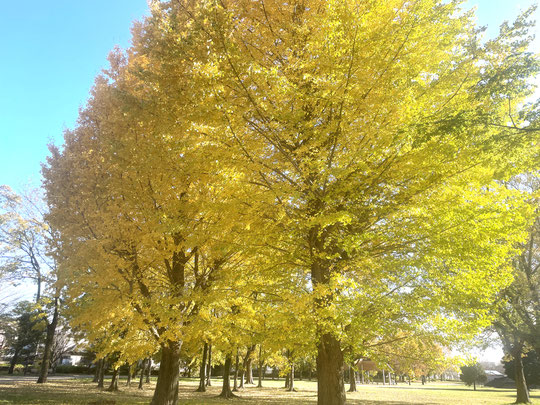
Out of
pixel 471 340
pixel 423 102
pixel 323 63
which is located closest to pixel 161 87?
pixel 323 63

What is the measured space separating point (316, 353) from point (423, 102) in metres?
4.97

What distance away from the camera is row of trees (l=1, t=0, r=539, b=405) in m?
4.63

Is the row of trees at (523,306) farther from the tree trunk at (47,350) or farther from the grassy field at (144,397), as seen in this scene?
the tree trunk at (47,350)

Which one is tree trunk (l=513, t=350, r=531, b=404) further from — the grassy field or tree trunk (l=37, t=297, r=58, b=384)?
tree trunk (l=37, t=297, r=58, b=384)

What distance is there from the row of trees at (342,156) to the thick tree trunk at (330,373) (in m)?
0.02

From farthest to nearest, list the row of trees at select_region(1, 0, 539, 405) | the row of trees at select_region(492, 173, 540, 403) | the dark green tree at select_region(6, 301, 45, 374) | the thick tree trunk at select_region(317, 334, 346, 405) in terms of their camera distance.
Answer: the dark green tree at select_region(6, 301, 45, 374) < the row of trees at select_region(492, 173, 540, 403) < the thick tree trunk at select_region(317, 334, 346, 405) < the row of trees at select_region(1, 0, 539, 405)

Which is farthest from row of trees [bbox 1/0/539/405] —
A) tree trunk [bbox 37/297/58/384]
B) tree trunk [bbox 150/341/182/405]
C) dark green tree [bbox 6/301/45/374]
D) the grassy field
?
dark green tree [bbox 6/301/45/374]

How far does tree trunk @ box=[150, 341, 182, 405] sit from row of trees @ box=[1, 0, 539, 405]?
1.97 meters

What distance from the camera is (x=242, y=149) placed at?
5.18m

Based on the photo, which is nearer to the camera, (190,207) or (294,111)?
(294,111)

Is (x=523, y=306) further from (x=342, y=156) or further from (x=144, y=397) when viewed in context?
(x=144, y=397)

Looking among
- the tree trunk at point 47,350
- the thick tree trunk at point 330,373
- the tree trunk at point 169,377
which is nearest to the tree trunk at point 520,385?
the thick tree trunk at point 330,373

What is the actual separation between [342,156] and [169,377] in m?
7.67

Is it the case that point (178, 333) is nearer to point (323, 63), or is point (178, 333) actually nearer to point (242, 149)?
point (242, 149)
